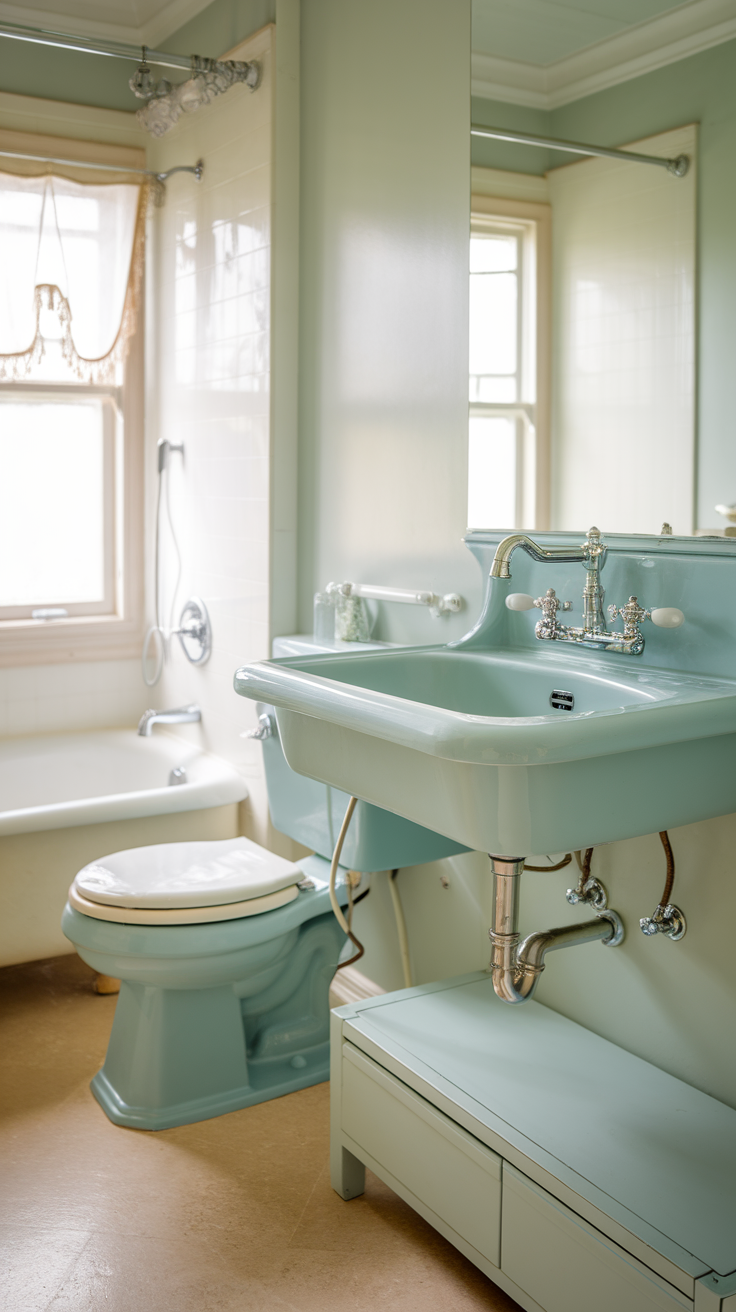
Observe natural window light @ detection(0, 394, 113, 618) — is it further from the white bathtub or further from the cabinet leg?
the cabinet leg

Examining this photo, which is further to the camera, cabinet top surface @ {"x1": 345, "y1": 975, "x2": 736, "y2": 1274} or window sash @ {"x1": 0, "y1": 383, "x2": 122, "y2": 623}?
window sash @ {"x1": 0, "y1": 383, "x2": 122, "y2": 623}

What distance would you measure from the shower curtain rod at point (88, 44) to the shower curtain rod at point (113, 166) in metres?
0.34

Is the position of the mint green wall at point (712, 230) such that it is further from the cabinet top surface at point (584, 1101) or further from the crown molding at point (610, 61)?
the cabinet top surface at point (584, 1101)

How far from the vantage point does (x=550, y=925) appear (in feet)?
6.79

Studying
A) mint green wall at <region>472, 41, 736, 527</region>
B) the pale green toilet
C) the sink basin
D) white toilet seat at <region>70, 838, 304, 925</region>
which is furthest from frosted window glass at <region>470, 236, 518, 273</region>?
white toilet seat at <region>70, 838, 304, 925</region>

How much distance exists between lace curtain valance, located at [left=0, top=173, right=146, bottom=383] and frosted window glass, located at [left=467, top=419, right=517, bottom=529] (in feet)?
5.33

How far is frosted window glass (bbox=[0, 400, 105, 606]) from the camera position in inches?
136

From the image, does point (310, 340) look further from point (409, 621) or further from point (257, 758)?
point (257, 758)

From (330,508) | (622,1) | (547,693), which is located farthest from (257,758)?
(622,1)

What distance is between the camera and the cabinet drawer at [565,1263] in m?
1.37

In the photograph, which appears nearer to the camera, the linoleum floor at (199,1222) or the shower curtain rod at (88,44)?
the linoleum floor at (199,1222)

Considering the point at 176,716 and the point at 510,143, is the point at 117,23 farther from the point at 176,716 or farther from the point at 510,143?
the point at 176,716

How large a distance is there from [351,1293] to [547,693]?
0.99 meters

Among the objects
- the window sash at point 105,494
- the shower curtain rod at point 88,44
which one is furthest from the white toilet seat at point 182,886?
the shower curtain rod at point 88,44
